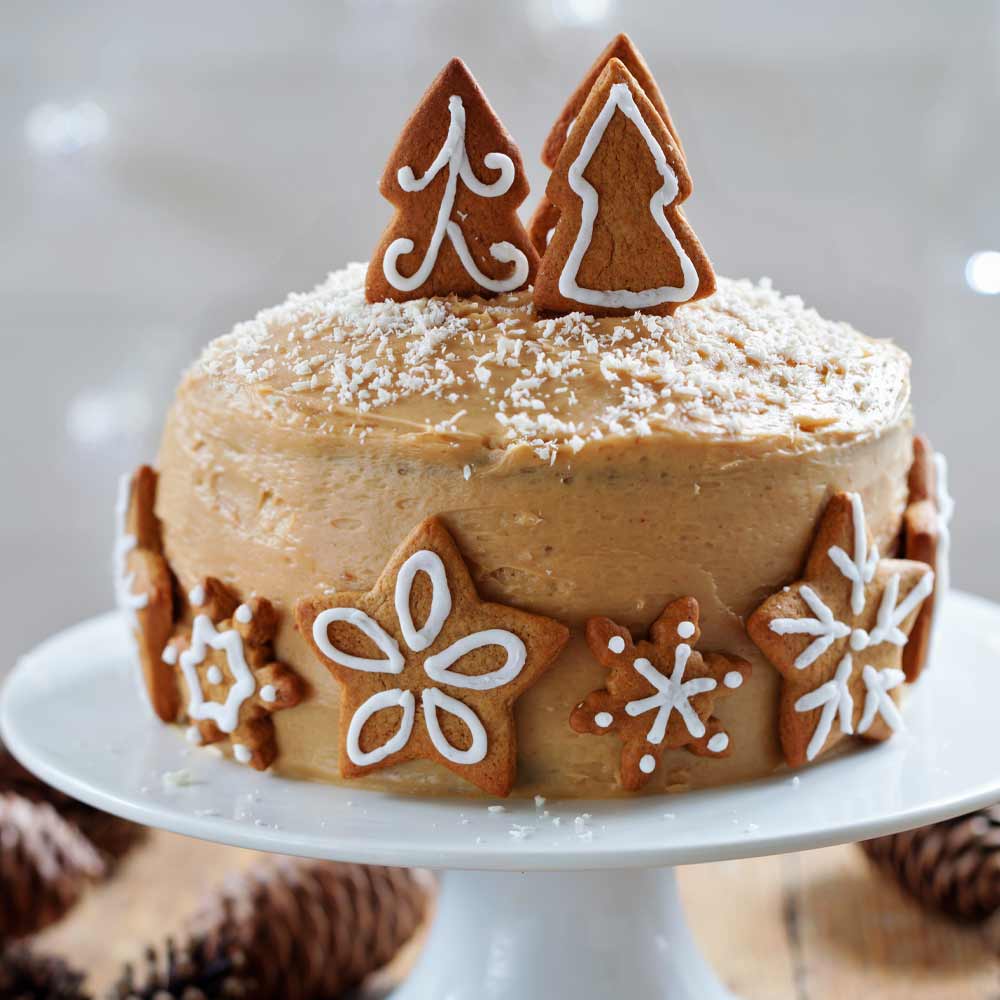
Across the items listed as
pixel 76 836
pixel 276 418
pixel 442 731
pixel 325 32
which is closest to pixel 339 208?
pixel 325 32

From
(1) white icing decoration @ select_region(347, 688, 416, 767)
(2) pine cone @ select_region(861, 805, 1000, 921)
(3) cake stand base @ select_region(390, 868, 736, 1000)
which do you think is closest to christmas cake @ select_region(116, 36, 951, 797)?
(1) white icing decoration @ select_region(347, 688, 416, 767)

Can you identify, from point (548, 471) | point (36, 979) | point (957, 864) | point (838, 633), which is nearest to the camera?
point (548, 471)

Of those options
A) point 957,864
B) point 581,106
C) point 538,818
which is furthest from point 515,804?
point 957,864

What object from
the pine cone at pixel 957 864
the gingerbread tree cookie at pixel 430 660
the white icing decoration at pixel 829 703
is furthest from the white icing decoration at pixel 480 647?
the pine cone at pixel 957 864

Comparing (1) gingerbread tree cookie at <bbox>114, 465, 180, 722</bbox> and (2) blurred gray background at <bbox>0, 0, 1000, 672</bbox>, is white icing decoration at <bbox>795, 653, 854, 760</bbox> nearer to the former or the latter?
(1) gingerbread tree cookie at <bbox>114, 465, 180, 722</bbox>

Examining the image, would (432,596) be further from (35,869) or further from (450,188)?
(35,869)

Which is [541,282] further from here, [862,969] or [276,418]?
[862,969]
